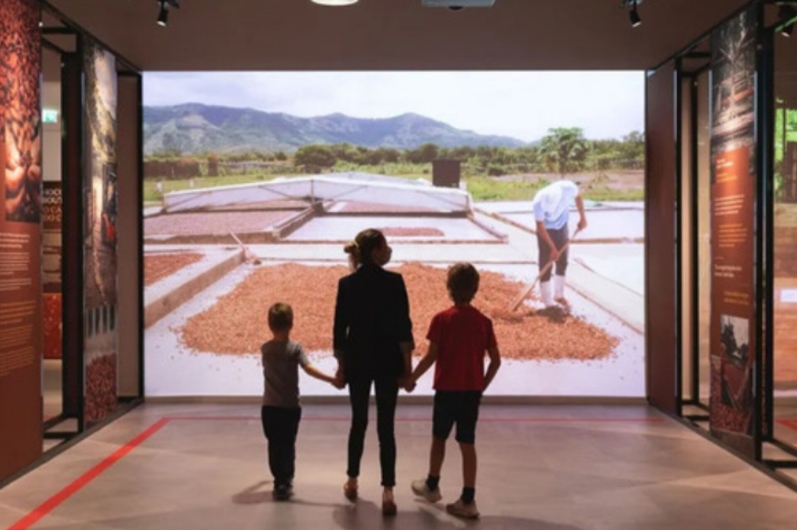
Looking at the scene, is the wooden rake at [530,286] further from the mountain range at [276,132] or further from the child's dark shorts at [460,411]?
the child's dark shorts at [460,411]

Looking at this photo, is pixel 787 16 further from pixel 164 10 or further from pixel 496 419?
pixel 164 10

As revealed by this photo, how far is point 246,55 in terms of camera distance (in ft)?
25.0

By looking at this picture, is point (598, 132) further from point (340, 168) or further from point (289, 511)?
point (289, 511)

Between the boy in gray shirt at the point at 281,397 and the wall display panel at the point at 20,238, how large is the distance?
5.11 feet

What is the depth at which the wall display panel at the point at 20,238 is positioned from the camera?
498 centimetres

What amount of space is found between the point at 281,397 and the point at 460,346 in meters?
1.08

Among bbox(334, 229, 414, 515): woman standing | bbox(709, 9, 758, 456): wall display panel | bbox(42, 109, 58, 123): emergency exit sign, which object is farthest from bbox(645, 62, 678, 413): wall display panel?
bbox(42, 109, 58, 123): emergency exit sign

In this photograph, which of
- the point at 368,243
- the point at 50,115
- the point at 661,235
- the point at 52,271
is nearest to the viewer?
the point at 368,243

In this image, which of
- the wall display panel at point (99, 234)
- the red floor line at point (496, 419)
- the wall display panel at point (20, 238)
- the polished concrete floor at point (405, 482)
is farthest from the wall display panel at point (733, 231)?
the wall display panel at point (99, 234)

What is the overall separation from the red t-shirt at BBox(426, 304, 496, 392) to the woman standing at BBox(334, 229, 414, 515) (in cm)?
17

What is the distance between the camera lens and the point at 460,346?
14.3 feet

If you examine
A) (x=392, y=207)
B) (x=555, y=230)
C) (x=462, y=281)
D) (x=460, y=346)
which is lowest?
(x=460, y=346)

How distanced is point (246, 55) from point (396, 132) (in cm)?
163

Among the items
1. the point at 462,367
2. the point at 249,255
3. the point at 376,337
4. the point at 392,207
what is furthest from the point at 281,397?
the point at 392,207
